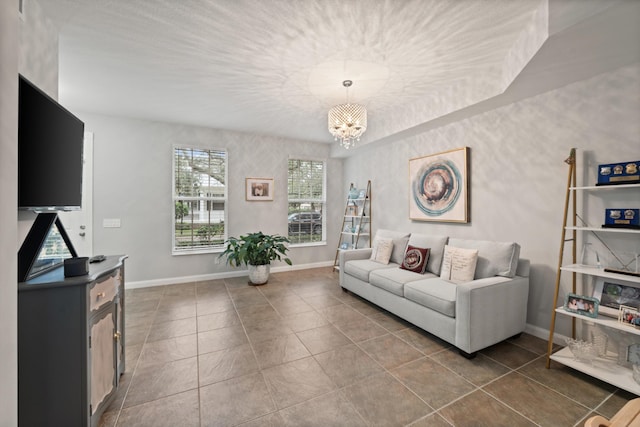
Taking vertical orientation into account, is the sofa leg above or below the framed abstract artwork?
below

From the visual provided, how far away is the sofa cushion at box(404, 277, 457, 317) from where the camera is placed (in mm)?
2393

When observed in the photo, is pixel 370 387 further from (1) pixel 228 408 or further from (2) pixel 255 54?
(2) pixel 255 54

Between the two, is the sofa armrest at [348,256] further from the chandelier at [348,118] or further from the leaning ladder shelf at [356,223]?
the chandelier at [348,118]

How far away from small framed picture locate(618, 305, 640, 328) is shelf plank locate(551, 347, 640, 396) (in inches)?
14.1

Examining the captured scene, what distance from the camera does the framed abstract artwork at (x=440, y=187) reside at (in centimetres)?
333

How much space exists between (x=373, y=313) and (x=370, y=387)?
1359 mm

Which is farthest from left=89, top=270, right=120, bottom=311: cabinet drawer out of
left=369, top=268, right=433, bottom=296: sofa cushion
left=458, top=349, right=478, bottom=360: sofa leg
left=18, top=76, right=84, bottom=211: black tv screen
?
left=458, top=349, right=478, bottom=360: sofa leg

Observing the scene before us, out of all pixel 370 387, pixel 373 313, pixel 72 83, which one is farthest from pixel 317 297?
pixel 72 83

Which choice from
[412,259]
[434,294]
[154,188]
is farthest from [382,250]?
[154,188]

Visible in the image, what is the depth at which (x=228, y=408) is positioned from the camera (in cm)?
171

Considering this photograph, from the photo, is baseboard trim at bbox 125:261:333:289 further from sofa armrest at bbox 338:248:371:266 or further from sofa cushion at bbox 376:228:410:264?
sofa cushion at bbox 376:228:410:264

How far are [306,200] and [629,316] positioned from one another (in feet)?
15.1

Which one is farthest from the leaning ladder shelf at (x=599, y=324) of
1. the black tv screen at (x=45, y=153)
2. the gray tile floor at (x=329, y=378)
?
the black tv screen at (x=45, y=153)

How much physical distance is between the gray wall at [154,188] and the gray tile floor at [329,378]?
145cm
